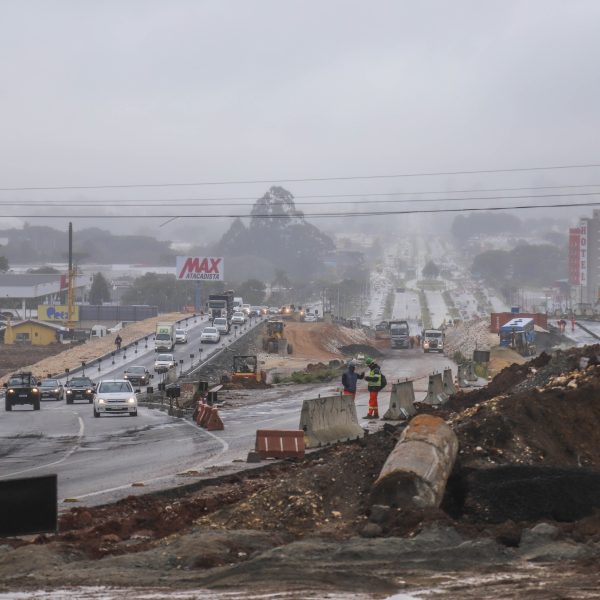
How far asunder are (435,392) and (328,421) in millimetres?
11468

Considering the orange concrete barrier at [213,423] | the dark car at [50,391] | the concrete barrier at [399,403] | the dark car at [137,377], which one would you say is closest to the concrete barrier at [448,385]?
the concrete barrier at [399,403]

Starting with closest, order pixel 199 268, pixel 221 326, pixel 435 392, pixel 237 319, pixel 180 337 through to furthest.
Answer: pixel 435 392 → pixel 180 337 → pixel 221 326 → pixel 237 319 → pixel 199 268

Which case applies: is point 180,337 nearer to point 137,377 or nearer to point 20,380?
point 137,377

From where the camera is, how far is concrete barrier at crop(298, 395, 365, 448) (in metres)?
24.8

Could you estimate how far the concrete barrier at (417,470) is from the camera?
14672mm

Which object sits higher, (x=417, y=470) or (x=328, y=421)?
(x=417, y=470)

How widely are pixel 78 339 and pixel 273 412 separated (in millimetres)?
109188

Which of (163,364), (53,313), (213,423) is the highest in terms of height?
(53,313)

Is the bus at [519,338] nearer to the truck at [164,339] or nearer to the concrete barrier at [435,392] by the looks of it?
the truck at [164,339]

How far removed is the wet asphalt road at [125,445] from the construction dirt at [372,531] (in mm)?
1726

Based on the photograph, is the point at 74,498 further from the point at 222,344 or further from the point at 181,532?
the point at 222,344

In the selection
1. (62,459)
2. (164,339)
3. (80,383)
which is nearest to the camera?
(62,459)

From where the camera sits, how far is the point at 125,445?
2786cm

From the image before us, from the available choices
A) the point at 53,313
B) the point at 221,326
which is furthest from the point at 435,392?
the point at 53,313
